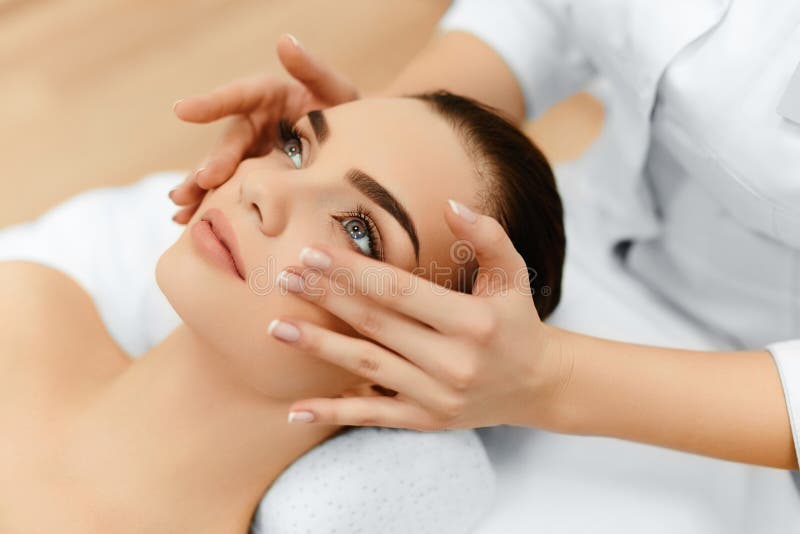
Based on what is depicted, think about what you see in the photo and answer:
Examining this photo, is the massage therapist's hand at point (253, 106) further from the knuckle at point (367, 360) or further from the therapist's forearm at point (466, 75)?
the knuckle at point (367, 360)

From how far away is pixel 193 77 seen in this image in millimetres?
1781

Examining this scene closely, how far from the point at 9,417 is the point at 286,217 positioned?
1.42 feet

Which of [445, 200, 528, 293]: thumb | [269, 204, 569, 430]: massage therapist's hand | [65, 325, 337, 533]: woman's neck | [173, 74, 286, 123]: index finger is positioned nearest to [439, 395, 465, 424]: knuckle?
[269, 204, 569, 430]: massage therapist's hand

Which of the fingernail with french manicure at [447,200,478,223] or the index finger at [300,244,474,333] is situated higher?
the fingernail with french manicure at [447,200,478,223]

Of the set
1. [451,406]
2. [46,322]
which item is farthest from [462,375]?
[46,322]

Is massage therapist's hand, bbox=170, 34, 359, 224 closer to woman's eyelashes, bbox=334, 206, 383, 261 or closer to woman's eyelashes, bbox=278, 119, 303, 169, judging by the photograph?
woman's eyelashes, bbox=278, 119, 303, 169

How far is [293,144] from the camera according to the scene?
2.86 ft

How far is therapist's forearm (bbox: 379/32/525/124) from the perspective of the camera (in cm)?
111

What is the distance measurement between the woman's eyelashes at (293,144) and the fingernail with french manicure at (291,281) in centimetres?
21

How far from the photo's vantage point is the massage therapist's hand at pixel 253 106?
0.88 m

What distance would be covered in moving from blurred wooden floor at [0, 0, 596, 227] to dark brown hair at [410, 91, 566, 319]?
90 cm

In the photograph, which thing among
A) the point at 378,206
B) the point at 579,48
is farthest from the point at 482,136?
the point at 579,48

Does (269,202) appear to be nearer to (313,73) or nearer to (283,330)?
(283,330)

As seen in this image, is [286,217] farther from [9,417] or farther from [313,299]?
[9,417]
